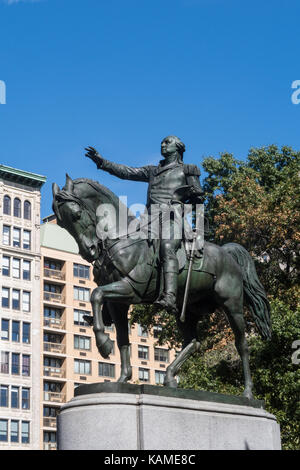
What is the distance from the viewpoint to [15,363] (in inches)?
3145

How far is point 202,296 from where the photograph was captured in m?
15.1

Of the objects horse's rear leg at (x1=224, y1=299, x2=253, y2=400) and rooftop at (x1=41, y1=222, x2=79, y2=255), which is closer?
horse's rear leg at (x1=224, y1=299, x2=253, y2=400)

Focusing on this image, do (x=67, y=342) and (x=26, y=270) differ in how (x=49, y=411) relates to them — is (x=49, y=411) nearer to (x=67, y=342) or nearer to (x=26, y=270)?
(x=67, y=342)

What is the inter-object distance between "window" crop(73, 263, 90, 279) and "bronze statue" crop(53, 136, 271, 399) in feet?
251

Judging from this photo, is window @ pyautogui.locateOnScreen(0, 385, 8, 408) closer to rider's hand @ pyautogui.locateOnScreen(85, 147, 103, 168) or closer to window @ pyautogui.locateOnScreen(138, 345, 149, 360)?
window @ pyautogui.locateOnScreen(138, 345, 149, 360)

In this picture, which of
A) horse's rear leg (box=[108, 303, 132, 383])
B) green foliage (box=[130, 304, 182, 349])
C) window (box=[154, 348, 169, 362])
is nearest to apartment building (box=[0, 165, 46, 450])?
window (box=[154, 348, 169, 362])

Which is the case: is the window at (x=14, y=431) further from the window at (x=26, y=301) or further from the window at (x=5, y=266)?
the window at (x=5, y=266)

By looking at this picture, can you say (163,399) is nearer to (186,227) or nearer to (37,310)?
(186,227)

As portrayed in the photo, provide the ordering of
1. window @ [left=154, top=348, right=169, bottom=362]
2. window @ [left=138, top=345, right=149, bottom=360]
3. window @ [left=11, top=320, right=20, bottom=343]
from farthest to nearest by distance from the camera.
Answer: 1. window @ [left=154, top=348, right=169, bottom=362]
2. window @ [left=138, top=345, right=149, bottom=360]
3. window @ [left=11, top=320, right=20, bottom=343]

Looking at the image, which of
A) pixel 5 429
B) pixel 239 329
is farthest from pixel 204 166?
pixel 5 429

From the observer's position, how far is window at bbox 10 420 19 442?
76.2 meters

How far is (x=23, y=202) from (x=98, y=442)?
74.6m

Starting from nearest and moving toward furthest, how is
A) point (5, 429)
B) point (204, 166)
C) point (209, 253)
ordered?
point (209, 253)
point (204, 166)
point (5, 429)

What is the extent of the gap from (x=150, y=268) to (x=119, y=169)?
7.39 feet
